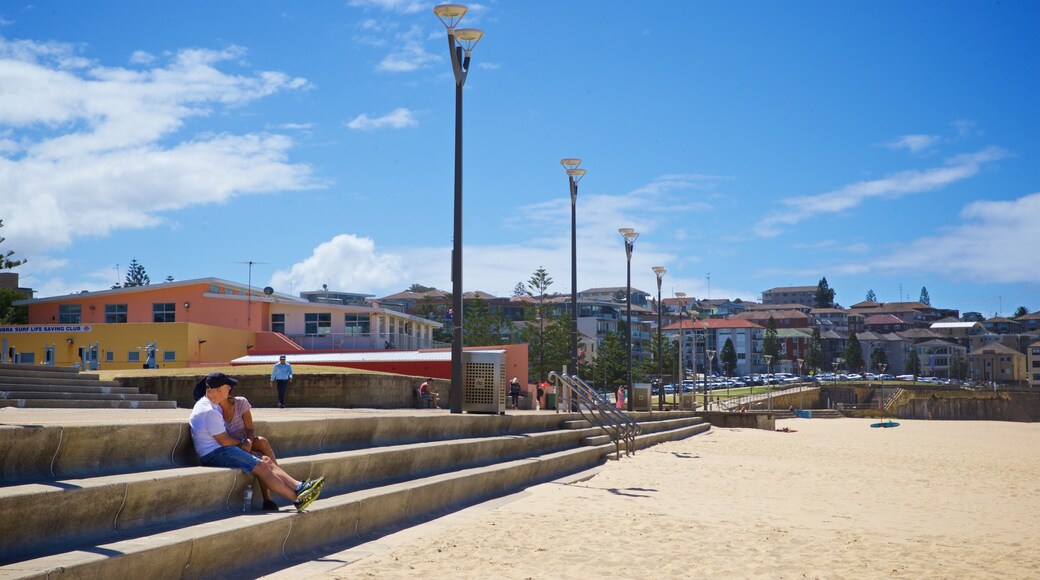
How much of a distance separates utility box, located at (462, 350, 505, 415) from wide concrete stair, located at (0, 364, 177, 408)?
5332 mm

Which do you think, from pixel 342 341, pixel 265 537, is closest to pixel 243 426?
pixel 265 537

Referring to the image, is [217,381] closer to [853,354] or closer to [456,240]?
[456,240]

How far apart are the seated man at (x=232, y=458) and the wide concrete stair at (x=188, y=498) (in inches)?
4.5

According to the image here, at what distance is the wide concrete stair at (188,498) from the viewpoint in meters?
5.55

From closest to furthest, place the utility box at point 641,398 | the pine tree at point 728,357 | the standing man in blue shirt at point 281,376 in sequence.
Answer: the standing man in blue shirt at point 281,376, the utility box at point 641,398, the pine tree at point 728,357

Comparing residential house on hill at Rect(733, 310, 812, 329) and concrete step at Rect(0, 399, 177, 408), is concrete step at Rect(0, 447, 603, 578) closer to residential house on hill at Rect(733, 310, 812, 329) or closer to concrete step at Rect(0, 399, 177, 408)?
concrete step at Rect(0, 399, 177, 408)

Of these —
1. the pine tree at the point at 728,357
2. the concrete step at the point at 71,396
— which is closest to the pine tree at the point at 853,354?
the pine tree at the point at 728,357

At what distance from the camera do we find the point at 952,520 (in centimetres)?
1278

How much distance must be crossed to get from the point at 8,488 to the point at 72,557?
0.67m

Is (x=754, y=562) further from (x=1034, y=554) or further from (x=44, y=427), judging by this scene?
(x=44, y=427)

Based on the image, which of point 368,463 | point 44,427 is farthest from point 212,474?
point 368,463

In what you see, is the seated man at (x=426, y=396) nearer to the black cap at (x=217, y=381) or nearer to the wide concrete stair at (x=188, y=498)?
the wide concrete stair at (x=188, y=498)

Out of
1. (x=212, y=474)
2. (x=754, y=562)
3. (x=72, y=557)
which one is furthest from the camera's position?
(x=754, y=562)

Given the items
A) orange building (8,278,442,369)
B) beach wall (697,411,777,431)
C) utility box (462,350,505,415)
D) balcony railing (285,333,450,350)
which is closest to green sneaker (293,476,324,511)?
utility box (462,350,505,415)
